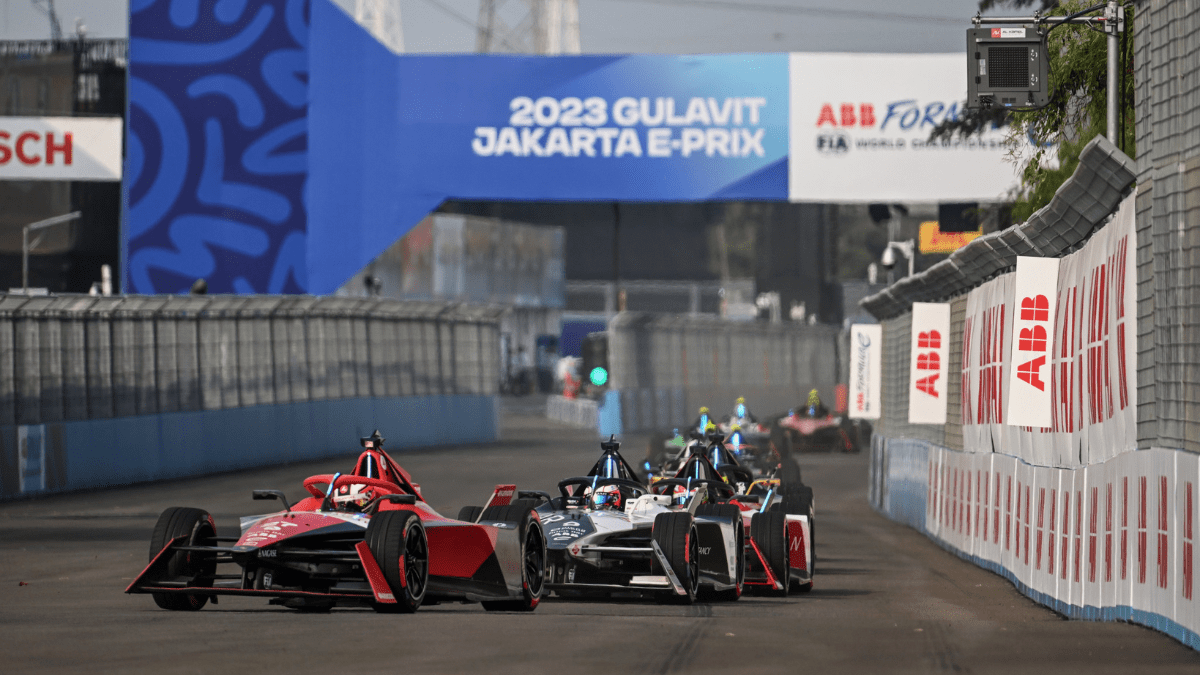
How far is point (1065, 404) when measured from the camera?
1261cm

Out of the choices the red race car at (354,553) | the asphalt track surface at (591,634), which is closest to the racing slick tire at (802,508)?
the asphalt track surface at (591,634)

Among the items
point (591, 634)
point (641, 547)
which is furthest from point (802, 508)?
point (591, 634)

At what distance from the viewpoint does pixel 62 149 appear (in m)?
44.3

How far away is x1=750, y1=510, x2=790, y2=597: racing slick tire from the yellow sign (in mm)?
28572

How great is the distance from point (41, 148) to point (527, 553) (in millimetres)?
35874

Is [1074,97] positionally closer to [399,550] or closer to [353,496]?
[353,496]

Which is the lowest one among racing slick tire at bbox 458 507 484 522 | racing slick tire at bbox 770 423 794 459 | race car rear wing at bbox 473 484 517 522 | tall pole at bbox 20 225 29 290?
racing slick tire at bbox 770 423 794 459

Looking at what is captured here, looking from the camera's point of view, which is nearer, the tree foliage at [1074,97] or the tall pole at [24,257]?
the tree foliage at [1074,97]

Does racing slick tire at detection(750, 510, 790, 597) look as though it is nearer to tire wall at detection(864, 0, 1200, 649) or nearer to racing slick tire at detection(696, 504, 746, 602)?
racing slick tire at detection(696, 504, 746, 602)

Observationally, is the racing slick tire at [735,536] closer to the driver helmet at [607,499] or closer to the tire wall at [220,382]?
the driver helmet at [607,499]

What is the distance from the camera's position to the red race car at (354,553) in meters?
10.1

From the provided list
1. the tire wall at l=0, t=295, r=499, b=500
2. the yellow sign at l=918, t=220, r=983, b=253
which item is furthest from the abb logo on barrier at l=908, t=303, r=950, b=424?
the yellow sign at l=918, t=220, r=983, b=253

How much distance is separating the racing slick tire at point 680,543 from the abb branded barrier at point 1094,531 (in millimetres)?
2601

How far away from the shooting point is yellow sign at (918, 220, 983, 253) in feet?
137
